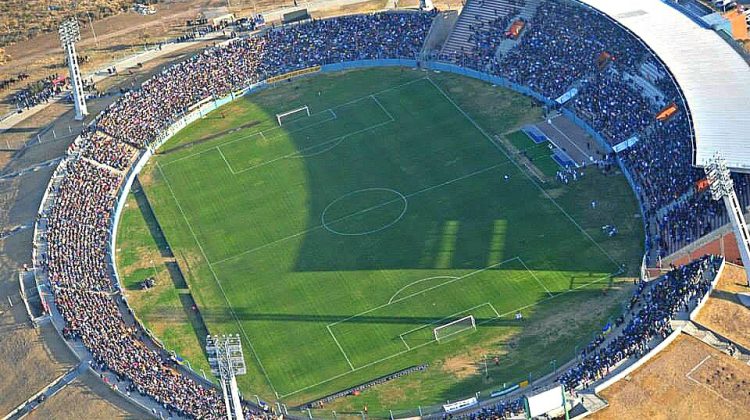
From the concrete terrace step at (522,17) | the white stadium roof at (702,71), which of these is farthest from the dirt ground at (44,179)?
the white stadium roof at (702,71)

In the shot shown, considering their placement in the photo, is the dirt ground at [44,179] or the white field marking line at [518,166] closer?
the dirt ground at [44,179]

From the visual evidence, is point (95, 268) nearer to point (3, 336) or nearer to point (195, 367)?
point (3, 336)

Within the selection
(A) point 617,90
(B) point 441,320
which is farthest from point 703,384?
(A) point 617,90

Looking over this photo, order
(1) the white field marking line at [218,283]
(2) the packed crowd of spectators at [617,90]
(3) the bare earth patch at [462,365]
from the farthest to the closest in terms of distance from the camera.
Answer: 1. (2) the packed crowd of spectators at [617,90]
2. (1) the white field marking line at [218,283]
3. (3) the bare earth patch at [462,365]

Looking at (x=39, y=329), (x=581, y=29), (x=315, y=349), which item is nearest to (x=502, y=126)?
(x=581, y=29)

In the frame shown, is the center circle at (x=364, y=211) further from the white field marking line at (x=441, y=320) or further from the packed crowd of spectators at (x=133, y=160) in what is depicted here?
the packed crowd of spectators at (x=133, y=160)

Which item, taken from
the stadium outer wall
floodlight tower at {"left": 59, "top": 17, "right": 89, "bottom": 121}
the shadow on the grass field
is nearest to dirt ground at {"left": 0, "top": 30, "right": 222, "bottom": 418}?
the stadium outer wall
